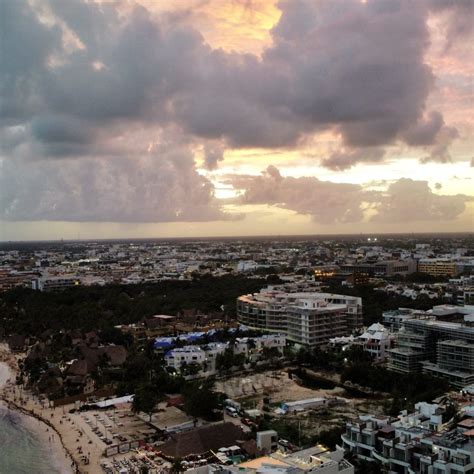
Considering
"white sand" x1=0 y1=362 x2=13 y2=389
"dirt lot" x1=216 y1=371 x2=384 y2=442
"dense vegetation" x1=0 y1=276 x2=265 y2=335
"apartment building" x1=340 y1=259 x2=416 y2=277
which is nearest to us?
"dirt lot" x1=216 y1=371 x2=384 y2=442

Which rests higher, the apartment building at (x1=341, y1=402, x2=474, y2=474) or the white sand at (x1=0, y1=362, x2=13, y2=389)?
the apartment building at (x1=341, y1=402, x2=474, y2=474)

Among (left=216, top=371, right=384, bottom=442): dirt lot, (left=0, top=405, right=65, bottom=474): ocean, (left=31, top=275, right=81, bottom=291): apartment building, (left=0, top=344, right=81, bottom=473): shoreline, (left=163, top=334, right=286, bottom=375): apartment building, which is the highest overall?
(left=31, top=275, right=81, bottom=291): apartment building

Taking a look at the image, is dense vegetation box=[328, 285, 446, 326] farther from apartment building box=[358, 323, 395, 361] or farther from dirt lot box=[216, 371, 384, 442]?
dirt lot box=[216, 371, 384, 442]

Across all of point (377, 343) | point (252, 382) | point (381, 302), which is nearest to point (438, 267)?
point (381, 302)

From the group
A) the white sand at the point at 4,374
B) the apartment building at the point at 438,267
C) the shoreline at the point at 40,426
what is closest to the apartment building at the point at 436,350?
the shoreline at the point at 40,426

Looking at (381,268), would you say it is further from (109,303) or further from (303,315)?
(303,315)

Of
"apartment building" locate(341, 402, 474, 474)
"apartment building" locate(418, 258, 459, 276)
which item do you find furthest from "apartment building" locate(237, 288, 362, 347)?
"apartment building" locate(418, 258, 459, 276)

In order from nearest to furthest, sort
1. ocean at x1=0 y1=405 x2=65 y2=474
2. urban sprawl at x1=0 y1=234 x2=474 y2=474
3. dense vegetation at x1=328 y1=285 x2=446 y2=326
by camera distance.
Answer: urban sprawl at x1=0 y1=234 x2=474 y2=474
ocean at x1=0 y1=405 x2=65 y2=474
dense vegetation at x1=328 y1=285 x2=446 y2=326
